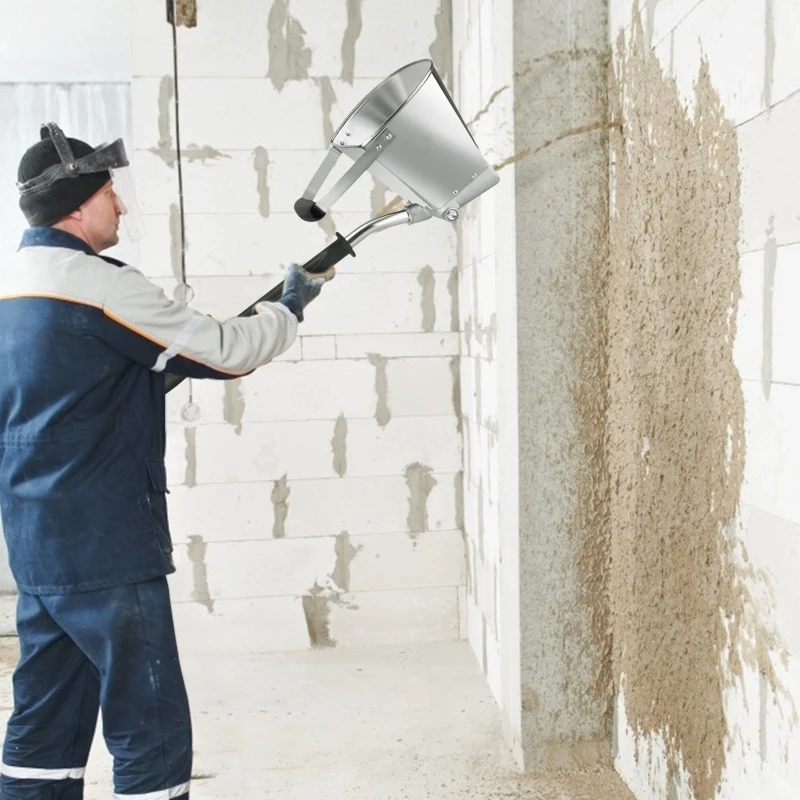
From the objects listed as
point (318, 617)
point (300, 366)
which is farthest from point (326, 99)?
point (318, 617)

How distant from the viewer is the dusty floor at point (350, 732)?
7.19 ft

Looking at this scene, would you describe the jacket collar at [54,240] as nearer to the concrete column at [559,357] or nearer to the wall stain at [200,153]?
the concrete column at [559,357]

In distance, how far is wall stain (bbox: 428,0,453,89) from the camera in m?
→ 3.09

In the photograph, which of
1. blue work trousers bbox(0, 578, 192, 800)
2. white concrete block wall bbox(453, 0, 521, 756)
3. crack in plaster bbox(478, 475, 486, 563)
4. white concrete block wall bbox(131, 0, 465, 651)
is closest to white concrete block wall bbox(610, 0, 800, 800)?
white concrete block wall bbox(453, 0, 521, 756)

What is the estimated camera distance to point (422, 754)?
2.38 metres

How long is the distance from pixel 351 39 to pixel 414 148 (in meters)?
1.54

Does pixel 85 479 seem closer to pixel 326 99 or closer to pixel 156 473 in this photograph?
pixel 156 473

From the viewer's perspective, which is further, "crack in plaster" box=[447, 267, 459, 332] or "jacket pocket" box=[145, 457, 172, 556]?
"crack in plaster" box=[447, 267, 459, 332]

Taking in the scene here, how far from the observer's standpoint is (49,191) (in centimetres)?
178

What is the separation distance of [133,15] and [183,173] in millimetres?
521

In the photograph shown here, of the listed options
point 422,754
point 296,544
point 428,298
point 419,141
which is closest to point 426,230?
point 428,298

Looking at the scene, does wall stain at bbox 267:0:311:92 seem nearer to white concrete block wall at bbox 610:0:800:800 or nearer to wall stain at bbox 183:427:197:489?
wall stain at bbox 183:427:197:489

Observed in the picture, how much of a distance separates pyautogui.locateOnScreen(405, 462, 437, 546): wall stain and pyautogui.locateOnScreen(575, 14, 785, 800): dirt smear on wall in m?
1.16

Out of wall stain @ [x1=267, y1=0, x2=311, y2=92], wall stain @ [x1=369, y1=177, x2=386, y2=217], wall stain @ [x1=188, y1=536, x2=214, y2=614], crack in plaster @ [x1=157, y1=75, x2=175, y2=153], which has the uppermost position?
wall stain @ [x1=267, y1=0, x2=311, y2=92]
